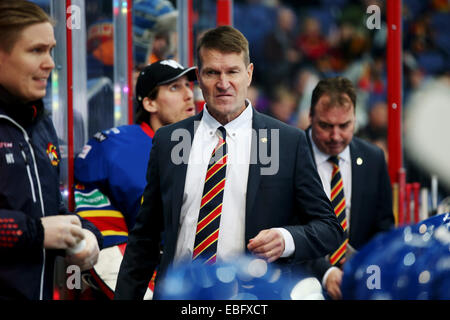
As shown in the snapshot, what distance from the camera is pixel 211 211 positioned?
179 centimetres

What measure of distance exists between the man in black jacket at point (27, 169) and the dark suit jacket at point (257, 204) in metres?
0.31

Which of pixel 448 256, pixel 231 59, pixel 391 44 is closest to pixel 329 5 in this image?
pixel 391 44

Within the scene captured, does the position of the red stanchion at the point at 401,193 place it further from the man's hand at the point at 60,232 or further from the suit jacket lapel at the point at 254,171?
the man's hand at the point at 60,232

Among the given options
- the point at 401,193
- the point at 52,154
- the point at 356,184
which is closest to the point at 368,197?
the point at 356,184

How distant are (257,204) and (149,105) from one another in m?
1.25

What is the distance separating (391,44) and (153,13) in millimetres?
1646

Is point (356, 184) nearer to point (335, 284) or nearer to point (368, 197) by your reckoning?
point (368, 197)

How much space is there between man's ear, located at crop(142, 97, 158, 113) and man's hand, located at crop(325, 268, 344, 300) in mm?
1711

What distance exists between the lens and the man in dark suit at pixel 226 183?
1.78 m

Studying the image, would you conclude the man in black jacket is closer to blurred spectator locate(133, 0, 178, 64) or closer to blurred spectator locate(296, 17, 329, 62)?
blurred spectator locate(133, 0, 178, 64)

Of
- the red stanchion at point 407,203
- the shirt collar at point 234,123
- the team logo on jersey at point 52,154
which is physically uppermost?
the shirt collar at point 234,123

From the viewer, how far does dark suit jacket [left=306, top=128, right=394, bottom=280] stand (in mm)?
2633

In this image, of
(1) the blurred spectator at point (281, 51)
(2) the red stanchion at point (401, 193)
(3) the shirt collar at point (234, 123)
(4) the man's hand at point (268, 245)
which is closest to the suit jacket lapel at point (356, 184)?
(3) the shirt collar at point (234, 123)

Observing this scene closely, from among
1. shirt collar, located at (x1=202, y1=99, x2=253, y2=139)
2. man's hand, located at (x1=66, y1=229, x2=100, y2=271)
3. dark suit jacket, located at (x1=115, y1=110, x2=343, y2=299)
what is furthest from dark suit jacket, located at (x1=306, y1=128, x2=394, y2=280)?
man's hand, located at (x1=66, y1=229, x2=100, y2=271)
